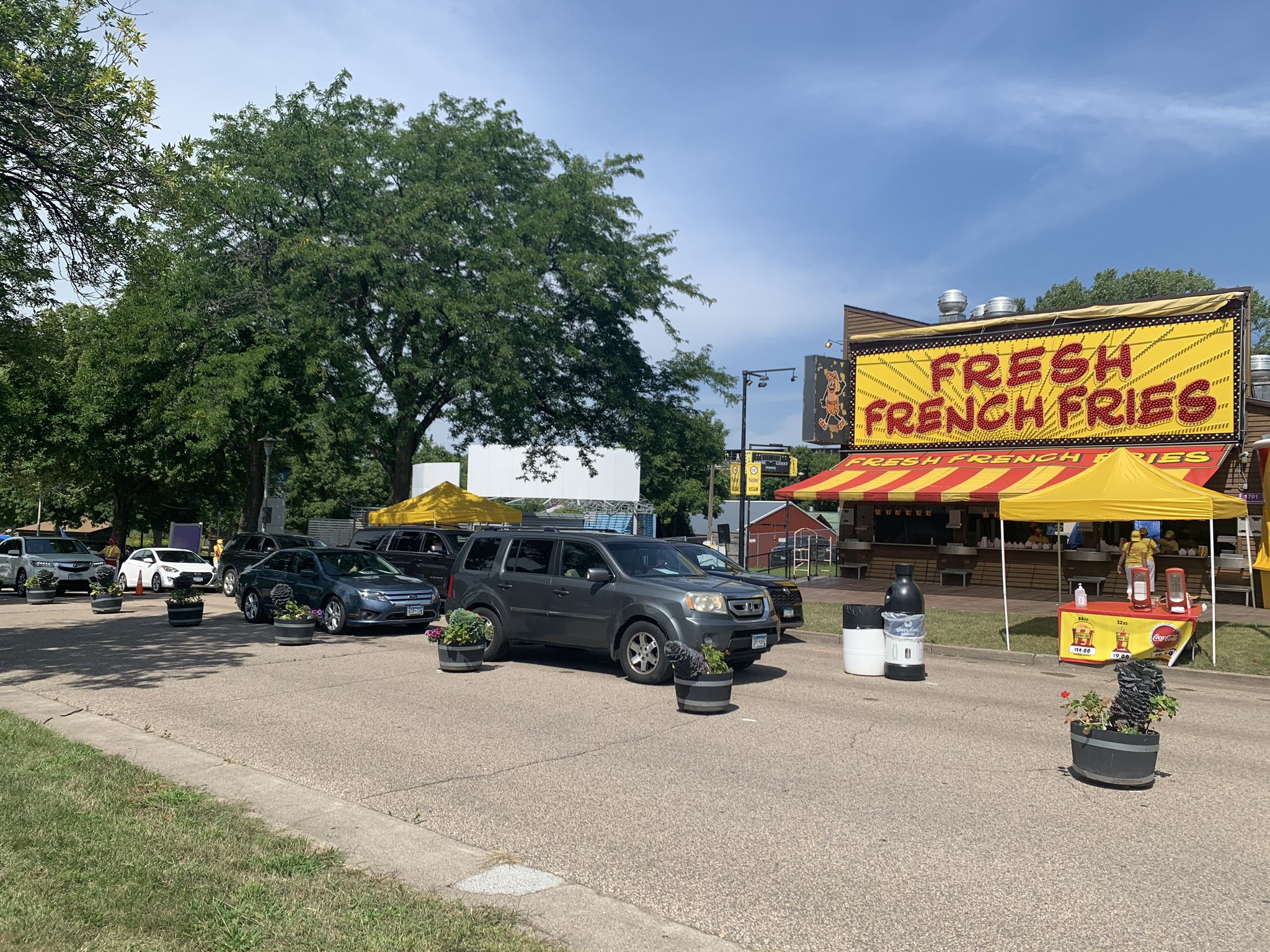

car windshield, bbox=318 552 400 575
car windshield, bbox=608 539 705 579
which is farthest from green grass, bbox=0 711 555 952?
car windshield, bbox=318 552 400 575

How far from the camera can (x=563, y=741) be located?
8188 millimetres

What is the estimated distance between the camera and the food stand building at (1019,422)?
2206 cm

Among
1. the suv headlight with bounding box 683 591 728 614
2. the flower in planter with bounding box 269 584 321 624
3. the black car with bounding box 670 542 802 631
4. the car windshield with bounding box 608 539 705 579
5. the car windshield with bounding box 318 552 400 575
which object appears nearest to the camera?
the suv headlight with bounding box 683 591 728 614

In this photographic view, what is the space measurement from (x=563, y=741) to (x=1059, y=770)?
405 cm

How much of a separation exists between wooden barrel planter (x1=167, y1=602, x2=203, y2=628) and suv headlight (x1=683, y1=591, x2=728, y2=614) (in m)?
10.8

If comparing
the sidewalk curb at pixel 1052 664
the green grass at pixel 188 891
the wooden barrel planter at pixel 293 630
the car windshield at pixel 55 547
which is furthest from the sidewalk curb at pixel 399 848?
the car windshield at pixel 55 547

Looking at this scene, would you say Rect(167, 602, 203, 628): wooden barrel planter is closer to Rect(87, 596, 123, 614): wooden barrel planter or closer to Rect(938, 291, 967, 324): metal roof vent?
Rect(87, 596, 123, 614): wooden barrel planter

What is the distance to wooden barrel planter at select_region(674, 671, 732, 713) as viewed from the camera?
928cm

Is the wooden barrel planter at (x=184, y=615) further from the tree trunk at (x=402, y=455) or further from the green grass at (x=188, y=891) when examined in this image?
the green grass at (x=188, y=891)

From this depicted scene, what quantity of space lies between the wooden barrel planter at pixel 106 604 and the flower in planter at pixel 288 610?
598 centimetres

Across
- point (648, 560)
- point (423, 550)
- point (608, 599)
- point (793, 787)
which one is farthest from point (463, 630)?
point (423, 550)

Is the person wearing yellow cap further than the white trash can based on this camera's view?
Yes

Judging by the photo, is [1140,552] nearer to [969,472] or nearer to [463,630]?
[969,472]

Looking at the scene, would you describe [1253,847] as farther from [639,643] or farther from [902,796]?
[639,643]
